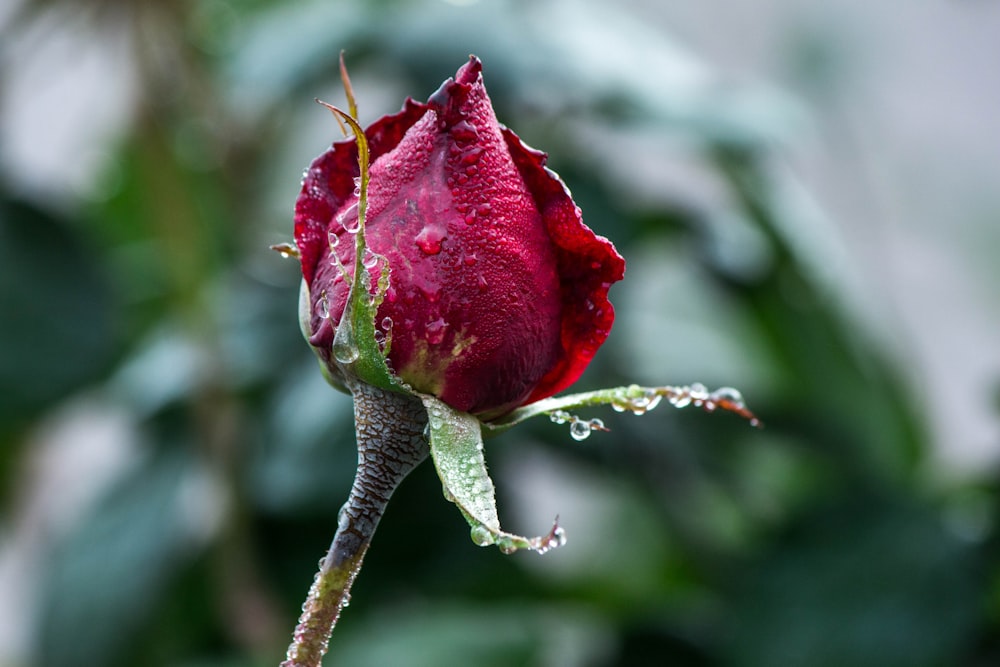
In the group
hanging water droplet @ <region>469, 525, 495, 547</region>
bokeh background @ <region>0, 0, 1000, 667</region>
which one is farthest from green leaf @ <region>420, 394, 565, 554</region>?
bokeh background @ <region>0, 0, 1000, 667</region>

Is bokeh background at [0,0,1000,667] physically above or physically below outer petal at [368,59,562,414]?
above

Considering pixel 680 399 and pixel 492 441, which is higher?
pixel 492 441

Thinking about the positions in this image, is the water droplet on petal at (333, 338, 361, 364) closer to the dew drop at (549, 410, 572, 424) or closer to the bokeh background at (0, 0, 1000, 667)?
the dew drop at (549, 410, 572, 424)

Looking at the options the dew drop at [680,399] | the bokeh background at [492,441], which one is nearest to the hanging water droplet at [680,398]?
the dew drop at [680,399]

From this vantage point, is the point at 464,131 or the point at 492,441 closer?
the point at 464,131

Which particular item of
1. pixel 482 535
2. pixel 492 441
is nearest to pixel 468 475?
pixel 482 535

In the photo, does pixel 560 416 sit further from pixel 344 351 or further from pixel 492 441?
pixel 492 441
